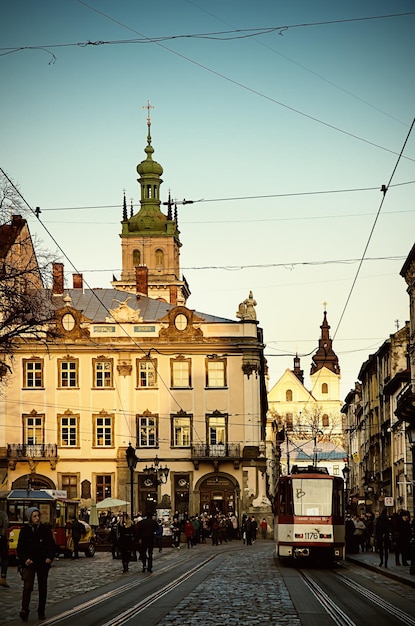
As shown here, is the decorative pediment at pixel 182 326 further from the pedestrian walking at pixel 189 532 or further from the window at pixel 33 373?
the pedestrian walking at pixel 189 532

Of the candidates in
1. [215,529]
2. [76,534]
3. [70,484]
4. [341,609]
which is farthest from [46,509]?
[70,484]

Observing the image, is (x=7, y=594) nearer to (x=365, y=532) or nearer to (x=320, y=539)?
(x=320, y=539)

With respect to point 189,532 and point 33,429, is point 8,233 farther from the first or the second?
point 33,429

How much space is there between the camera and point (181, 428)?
243 ft

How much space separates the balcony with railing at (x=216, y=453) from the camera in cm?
7262

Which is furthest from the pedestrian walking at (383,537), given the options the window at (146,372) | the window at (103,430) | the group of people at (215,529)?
the window at (146,372)

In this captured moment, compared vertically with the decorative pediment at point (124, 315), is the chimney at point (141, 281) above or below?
above

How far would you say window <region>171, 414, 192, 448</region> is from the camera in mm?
73812

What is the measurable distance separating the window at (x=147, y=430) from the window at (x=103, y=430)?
1701mm

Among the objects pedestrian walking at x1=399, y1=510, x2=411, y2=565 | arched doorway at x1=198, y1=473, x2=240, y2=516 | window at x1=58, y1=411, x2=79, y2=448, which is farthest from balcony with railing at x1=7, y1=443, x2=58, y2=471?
pedestrian walking at x1=399, y1=510, x2=411, y2=565

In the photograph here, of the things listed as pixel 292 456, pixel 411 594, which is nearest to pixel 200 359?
pixel 411 594

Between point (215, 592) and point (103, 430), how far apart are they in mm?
50776

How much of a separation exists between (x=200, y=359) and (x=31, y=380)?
411 inches

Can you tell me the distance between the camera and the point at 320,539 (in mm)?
34094
